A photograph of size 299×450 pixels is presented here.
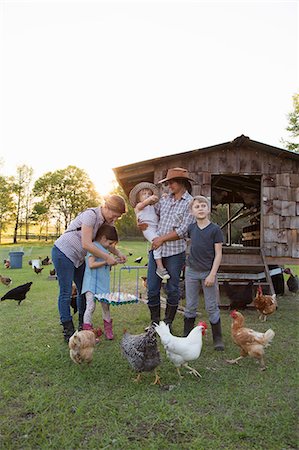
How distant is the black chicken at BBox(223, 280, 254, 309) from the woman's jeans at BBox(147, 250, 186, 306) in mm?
2398

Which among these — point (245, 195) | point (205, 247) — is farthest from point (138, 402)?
point (245, 195)

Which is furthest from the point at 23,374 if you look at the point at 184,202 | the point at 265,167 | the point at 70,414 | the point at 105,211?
the point at 265,167

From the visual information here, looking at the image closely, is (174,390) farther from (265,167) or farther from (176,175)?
(265,167)

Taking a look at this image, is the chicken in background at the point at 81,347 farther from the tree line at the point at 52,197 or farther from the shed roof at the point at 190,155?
the tree line at the point at 52,197

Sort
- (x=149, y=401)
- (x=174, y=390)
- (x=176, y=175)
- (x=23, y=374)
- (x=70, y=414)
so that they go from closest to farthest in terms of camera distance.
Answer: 1. (x=70, y=414)
2. (x=149, y=401)
3. (x=174, y=390)
4. (x=23, y=374)
5. (x=176, y=175)

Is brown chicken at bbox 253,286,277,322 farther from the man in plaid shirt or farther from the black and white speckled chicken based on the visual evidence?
the black and white speckled chicken

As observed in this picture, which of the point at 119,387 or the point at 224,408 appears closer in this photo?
the point at 224,408

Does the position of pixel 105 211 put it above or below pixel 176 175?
below

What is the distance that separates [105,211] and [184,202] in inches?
42.8

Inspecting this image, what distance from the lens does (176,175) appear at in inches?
181

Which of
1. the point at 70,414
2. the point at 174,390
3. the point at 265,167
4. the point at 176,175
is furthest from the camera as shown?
the point at 265,167

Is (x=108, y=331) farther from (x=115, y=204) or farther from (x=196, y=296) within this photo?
(x=115, y=204)

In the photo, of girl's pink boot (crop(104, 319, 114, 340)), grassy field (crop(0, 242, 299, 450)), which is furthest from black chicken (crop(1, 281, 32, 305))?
girl's pink boot (crop(104, 319, 114, 340))

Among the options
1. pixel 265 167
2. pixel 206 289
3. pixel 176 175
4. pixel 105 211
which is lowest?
pixel 206 289
